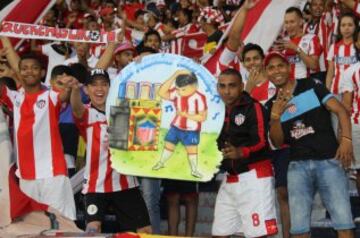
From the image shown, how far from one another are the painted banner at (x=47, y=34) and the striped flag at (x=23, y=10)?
40.3 inches

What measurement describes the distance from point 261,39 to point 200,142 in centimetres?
280

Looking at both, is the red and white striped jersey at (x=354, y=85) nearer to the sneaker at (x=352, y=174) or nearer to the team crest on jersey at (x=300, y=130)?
the sneaker at (x=352, y=174)

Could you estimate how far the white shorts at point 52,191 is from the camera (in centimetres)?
742

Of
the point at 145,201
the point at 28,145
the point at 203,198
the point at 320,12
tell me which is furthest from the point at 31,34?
the point at 320,12

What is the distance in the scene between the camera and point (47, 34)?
25.7 ft

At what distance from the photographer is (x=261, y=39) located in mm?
9516

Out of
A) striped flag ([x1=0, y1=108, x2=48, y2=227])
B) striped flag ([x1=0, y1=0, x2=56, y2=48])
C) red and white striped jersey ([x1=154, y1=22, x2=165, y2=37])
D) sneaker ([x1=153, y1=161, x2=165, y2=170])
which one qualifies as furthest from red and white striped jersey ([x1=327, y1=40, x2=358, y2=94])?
red and white striped jersey ([x1=154, y1=22, x2=165, y2=37])

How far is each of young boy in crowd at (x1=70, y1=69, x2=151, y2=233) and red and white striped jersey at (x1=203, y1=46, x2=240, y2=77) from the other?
1495 millimetres

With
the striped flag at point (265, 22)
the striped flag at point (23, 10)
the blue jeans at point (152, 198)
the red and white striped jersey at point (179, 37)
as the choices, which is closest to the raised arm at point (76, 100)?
the blue jeans at point (152, 198)

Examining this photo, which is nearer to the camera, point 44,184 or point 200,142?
point 200,142

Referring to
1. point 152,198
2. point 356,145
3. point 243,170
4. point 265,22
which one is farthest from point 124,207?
point 265,22

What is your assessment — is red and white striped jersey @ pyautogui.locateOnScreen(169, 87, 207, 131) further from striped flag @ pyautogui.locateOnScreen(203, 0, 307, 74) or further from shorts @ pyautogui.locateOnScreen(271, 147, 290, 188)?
striped flag @ pyautogui.locateOnScreen(203, 0, 307, 74)

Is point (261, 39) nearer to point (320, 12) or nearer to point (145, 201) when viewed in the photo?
point (320, 12)

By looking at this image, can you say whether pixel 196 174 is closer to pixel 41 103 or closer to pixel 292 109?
pixel 292 109
